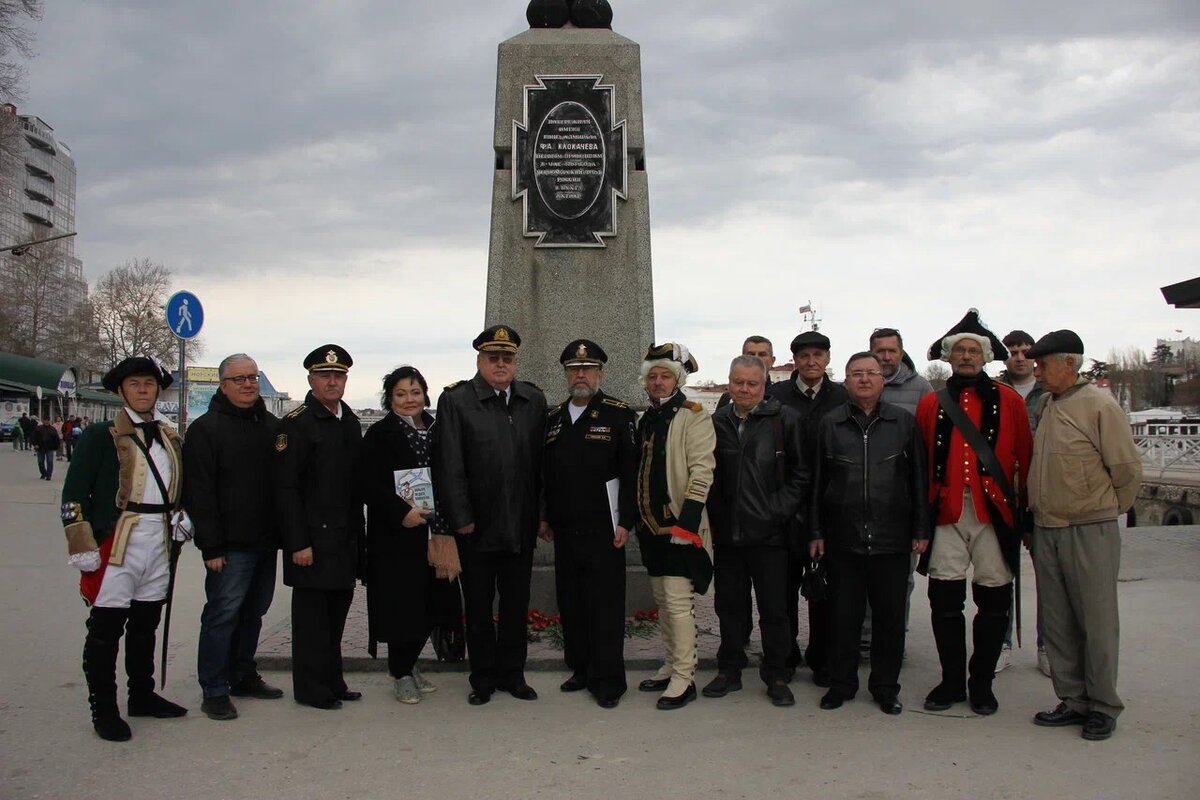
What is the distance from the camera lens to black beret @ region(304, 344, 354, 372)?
5.06 metres

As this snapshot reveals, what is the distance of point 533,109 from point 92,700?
474cm

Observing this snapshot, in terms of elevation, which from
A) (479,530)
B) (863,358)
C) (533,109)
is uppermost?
(533,109)

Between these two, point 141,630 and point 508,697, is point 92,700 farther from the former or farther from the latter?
point 508,697

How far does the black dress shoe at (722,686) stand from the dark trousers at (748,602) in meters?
0.03

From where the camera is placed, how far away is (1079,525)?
4.64 m

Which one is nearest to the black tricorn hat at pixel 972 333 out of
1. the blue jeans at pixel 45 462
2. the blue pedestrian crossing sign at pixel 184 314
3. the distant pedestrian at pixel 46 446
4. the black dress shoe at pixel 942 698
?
the black dress shoe at pixel 942 698

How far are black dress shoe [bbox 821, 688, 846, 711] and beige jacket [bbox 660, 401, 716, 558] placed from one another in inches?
39.5

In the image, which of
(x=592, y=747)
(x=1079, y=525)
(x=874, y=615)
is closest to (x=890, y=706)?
(x=874, y=615)

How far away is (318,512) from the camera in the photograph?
4977 mm

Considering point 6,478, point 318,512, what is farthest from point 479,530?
point 6,478

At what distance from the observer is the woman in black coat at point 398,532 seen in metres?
5.08

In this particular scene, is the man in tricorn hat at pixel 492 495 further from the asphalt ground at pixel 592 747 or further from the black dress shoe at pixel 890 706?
the black dress shoe at pixel 890 706

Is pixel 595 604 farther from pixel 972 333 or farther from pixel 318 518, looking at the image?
pixel 972 333

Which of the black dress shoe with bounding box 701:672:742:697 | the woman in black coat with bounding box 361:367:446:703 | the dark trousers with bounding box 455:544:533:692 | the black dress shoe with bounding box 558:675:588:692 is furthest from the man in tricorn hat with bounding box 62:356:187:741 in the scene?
the black dress shoe with bounding box 701:672:742:697
